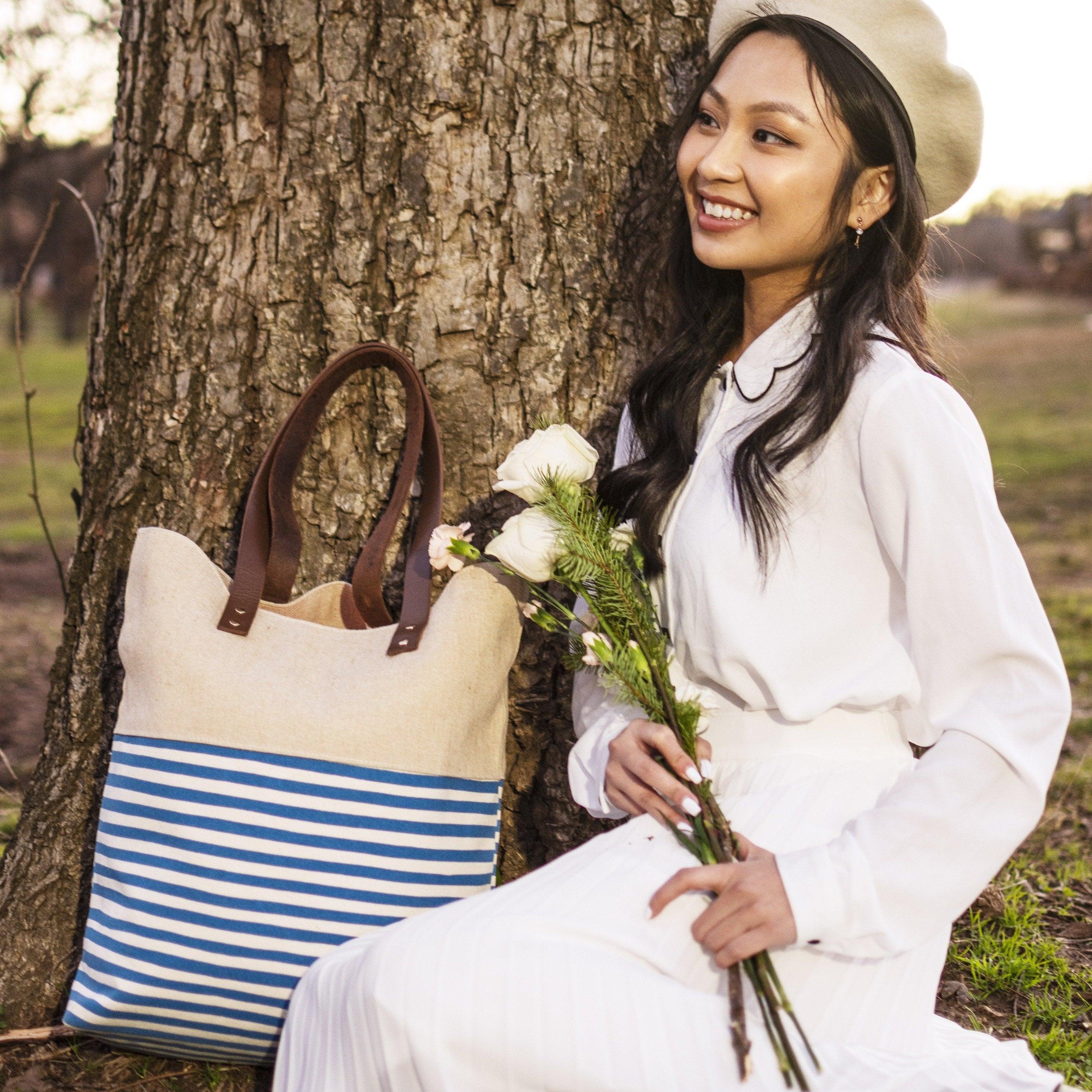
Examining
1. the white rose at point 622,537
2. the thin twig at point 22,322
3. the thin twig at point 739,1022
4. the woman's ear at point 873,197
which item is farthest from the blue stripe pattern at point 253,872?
the woman's ear at point 873,197

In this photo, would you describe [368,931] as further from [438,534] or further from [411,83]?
[411,83]

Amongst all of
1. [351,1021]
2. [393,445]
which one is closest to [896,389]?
[393,445]

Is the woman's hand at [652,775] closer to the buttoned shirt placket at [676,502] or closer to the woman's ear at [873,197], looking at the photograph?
the buttoned shirt placket at [676,502]

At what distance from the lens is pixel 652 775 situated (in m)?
1.98

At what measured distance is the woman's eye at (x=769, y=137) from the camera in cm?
209

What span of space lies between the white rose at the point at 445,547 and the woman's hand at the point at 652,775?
43 cm

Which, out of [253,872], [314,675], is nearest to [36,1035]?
[253,872]

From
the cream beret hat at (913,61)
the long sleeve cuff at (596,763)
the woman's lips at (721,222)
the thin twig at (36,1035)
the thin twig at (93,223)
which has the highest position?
the cream beret hat at (913,61)

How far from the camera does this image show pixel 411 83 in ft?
8.03

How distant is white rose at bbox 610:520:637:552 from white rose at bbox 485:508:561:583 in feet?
0.41

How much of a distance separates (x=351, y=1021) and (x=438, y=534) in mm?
852

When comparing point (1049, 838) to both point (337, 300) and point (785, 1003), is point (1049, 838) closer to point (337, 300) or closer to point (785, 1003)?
point (785, 1003)

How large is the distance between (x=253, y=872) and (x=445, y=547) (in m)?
0.67

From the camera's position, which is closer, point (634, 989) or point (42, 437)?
point (634, 989)
